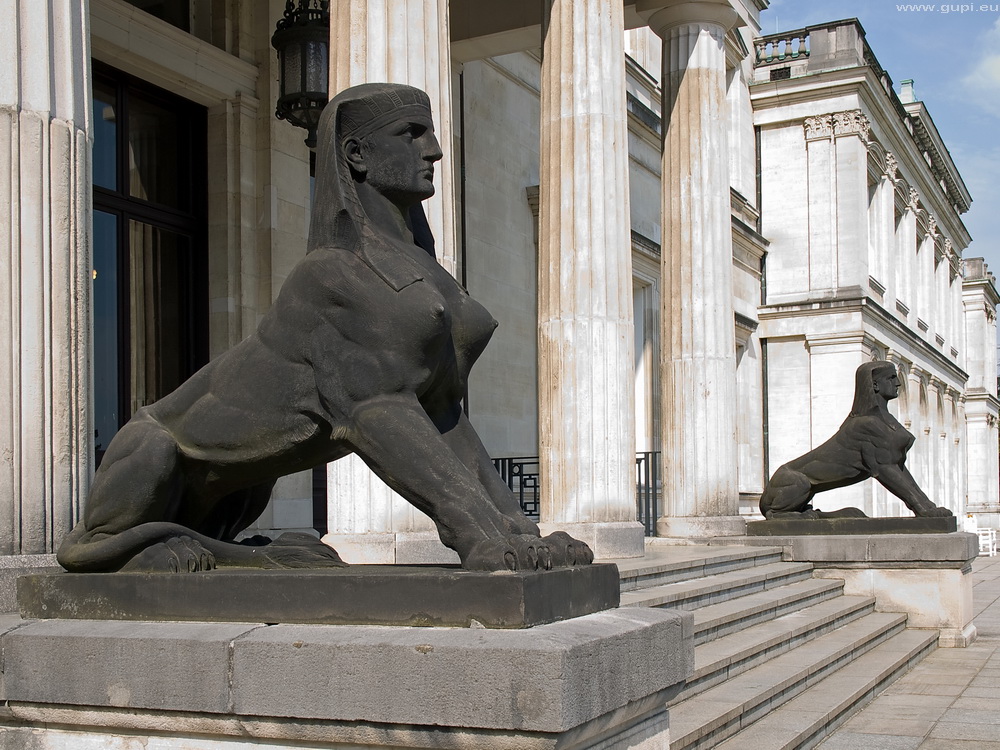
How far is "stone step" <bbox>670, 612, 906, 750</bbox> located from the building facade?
7.65ft

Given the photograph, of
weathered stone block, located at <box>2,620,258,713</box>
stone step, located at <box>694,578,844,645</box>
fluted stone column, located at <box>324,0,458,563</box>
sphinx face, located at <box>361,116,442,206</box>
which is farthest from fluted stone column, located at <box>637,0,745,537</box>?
weathered stone block, located at <box>2,620,258,713</box>

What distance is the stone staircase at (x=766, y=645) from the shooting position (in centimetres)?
738

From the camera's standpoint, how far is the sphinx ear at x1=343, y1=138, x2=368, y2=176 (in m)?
4.06

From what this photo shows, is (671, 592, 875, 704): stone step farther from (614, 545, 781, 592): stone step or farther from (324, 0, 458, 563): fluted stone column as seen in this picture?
(324, 0, 458, 563): fluted stone column

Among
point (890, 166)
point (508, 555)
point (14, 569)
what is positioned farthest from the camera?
point (890, 166)

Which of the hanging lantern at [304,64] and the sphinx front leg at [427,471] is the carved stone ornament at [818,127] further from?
the sphinx front leg at [427,471]

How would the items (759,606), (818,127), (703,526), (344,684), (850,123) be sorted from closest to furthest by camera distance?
(344,684) < (759,606) < (703,526) < (850,123) < (818,127)

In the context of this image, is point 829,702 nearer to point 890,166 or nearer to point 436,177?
point 436,177

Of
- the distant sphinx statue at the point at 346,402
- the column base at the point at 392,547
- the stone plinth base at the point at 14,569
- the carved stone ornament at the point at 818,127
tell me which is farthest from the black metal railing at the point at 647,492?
the carved stone ornament at the point at 818,127

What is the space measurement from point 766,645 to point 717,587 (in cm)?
114

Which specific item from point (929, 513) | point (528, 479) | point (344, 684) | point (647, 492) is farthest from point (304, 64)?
point (528, 479)

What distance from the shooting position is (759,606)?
34.7 feet

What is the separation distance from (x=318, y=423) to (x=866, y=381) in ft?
36.8

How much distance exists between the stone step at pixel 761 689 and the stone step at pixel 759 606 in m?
0.42
